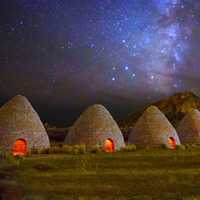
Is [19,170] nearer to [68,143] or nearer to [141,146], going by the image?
[68,143]

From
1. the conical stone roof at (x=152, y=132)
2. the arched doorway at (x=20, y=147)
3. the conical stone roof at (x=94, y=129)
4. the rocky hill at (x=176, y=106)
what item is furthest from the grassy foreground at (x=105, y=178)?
the rocky hill at (x=176, y=106)

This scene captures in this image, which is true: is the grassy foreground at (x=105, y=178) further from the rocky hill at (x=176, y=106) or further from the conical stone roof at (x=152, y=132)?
the rocky hill at (x=176, y=106)

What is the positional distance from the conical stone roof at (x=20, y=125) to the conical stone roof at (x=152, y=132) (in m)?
6.61

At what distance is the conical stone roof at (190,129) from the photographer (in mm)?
27422

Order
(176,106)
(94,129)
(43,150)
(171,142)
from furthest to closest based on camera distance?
1. (176,106)
2. (171,142)
3. (94,129)
4. (43,150)

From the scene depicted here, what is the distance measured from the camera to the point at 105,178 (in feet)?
39.1

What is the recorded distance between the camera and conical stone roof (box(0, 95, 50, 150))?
20203mm

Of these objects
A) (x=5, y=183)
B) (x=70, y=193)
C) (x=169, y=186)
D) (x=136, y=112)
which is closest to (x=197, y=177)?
(x=169, y=186)

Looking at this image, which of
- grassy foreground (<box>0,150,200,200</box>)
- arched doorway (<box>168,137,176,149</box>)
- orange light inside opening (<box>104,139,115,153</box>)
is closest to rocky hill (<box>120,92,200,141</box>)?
arched doorway (<box>168,137,176,149</box>)

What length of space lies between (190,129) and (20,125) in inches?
506

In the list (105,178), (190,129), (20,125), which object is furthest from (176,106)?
(105,178)

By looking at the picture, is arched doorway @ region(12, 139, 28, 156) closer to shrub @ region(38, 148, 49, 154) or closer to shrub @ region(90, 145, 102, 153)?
shrub @ region(38, 148, 49, 154)

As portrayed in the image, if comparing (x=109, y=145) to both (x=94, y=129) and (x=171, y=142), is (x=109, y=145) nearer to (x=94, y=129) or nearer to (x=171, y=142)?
(x=94, y=129)

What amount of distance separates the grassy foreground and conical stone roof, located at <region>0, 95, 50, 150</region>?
4368 mm
